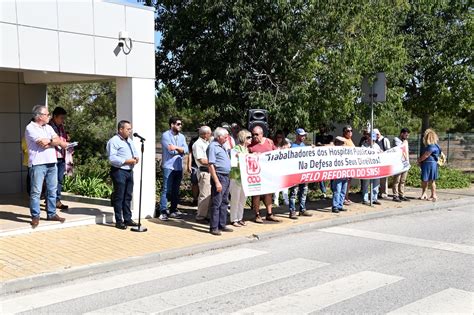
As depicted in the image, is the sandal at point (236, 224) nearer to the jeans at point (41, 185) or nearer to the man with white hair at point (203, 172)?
the man with white hair at point (203, 172)

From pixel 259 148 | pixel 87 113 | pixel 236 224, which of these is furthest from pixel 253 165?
pixel 87 113

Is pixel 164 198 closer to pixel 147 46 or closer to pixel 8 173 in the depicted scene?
pixel 147 46

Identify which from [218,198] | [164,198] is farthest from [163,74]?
[218,198]

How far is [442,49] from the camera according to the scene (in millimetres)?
19844

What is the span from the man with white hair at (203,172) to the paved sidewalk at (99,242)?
37cm

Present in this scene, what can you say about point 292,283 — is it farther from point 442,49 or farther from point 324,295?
point 442,49

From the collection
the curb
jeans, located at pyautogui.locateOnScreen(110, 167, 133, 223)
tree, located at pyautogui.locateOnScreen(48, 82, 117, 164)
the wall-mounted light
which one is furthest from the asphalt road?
tree, located at pyautogui.locateOnScreen(48, 82, 117, 164)

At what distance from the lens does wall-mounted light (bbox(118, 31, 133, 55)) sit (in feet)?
31.6

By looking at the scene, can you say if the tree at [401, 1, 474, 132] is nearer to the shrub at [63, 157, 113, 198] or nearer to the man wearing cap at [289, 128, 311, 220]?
the man wearing cap at [289, 128, 311, 220]

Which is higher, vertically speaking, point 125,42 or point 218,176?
point 125,42

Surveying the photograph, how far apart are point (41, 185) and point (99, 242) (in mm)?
1516

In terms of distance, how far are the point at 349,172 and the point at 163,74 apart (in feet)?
23.2

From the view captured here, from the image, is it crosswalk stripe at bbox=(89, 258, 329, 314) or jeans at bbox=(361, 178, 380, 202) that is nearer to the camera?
crosswalk stripe at bbox=(89, 258, 329, 314)

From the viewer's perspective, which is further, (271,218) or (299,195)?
(299,195)
